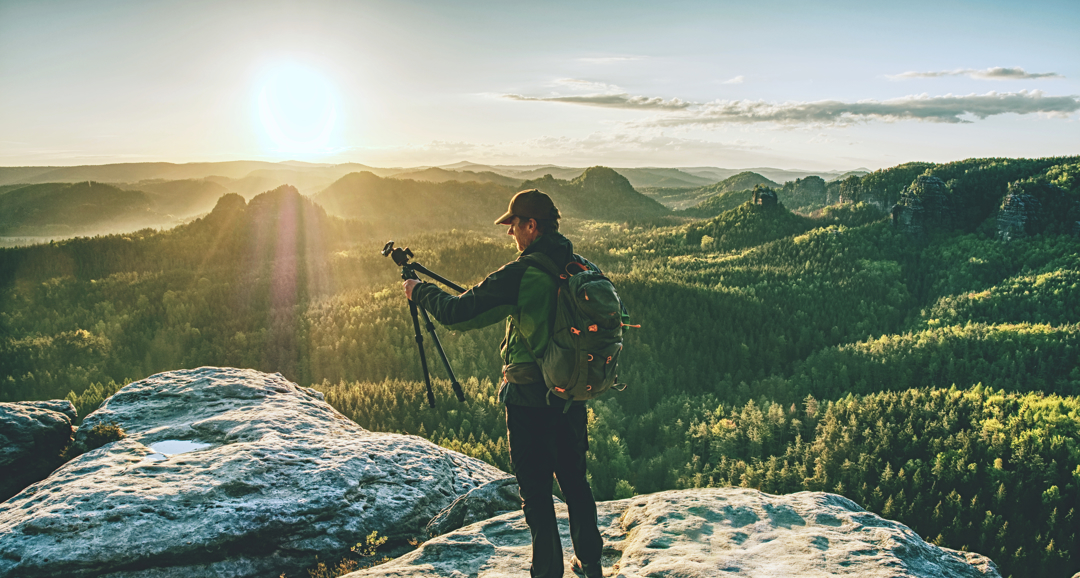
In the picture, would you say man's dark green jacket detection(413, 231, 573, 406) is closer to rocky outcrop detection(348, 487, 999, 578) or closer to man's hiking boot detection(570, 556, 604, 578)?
man's hiking boot detection(570, 556, 604, 578)

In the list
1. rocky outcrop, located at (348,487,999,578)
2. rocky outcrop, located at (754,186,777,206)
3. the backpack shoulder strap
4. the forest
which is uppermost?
rocky outcrop, located at (754,186,777,206)

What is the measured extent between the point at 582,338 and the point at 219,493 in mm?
9402

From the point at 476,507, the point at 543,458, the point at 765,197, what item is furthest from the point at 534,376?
the point at 765,197

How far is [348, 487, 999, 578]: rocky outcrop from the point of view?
853 centimetres

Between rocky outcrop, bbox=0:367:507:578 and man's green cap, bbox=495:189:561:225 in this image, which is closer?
man's green cap, bbox=495:189:561:225

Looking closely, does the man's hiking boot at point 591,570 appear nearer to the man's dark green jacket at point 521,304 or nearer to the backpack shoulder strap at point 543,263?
the man's dark green jacket at point 521,304

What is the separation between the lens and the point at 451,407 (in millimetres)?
44719

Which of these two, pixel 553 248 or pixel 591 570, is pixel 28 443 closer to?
pixel 591 570

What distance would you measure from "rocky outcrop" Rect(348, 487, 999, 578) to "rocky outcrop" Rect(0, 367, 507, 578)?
2537mm

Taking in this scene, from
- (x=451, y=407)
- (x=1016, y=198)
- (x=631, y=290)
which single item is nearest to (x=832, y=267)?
(x=1016, y=198)

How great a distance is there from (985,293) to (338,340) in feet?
363

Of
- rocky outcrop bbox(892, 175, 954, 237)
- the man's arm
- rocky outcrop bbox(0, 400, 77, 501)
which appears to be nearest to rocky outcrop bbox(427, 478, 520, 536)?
the man's arm

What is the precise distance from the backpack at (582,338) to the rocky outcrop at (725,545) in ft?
12.4

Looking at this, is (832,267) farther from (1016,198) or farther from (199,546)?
(199,546)
